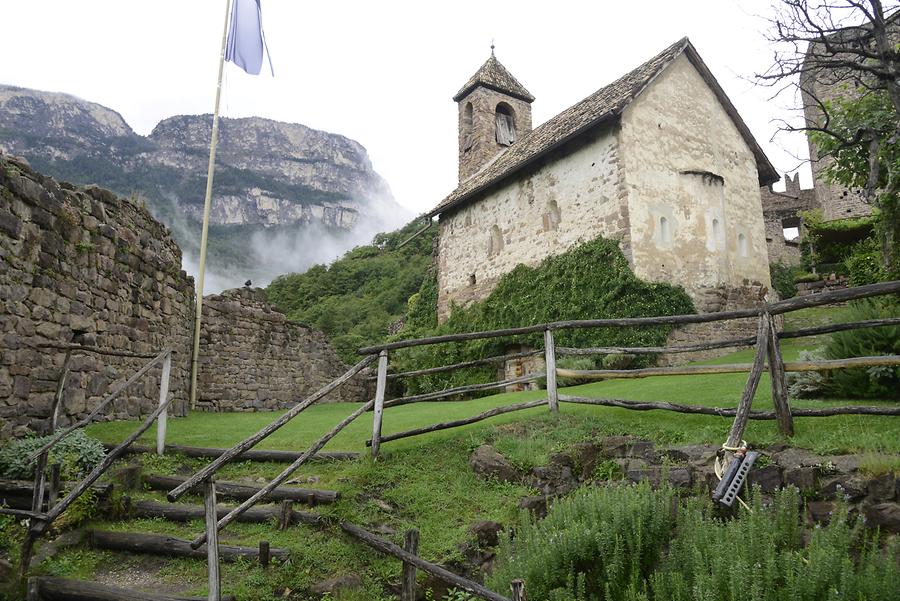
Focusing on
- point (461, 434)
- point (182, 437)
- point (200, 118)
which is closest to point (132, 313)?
point (182, 437)

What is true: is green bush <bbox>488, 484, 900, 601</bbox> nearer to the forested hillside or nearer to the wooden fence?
the wooden fence

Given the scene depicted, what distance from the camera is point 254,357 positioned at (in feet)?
50.6

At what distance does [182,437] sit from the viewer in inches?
332

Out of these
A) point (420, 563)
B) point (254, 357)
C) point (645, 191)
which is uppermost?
point (645, 191)

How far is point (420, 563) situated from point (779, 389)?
357 cm

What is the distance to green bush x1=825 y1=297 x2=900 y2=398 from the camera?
6121 mm

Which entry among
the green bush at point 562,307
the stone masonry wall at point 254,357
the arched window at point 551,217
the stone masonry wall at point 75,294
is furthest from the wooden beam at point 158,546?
the arched window at point 551,217

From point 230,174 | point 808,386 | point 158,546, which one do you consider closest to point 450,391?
point 158,546

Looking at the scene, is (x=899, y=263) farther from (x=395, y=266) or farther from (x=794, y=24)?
(x=395, y=266)

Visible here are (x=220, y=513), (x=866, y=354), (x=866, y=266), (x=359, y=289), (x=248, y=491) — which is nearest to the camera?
(x=220, y=513)

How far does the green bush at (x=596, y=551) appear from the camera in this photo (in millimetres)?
4043

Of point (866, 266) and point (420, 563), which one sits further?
point (866, 266)

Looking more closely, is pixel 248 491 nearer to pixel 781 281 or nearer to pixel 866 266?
pixel 866 266

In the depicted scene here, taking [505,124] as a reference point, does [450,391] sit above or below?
below
